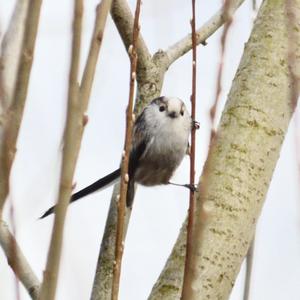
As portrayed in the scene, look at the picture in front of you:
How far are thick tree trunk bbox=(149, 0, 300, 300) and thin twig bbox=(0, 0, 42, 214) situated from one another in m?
0.82

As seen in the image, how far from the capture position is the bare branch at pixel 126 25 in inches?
124

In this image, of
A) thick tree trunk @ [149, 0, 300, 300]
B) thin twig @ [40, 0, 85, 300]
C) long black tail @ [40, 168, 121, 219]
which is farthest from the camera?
long black tail @ [40, 168, 121, 219]

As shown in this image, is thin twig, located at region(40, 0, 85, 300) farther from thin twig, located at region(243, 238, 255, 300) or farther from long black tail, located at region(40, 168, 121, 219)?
long black tail, located at region(40, 168, 121, 219)

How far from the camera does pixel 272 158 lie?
240 centimetres

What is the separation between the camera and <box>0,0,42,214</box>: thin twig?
122 centimetres

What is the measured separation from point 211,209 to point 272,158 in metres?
0.33

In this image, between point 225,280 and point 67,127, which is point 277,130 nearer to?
point 225,280

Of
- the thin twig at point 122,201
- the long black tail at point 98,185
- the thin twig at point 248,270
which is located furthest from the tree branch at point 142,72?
the thin twig at point 122,201

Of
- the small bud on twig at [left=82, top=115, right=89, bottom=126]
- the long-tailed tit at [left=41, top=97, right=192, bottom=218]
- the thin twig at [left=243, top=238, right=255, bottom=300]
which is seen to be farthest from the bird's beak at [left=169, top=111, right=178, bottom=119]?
the small bud on twig at [left=82, top=115, right=89, bottom=126]

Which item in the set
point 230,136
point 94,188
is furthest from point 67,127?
point 94,188

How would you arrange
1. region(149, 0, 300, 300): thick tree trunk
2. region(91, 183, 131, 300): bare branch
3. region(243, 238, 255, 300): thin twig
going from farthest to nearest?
region(91, 183, 131, 300): bare branch
region(149, 0, 300, 300): thick tree trunk
region(243, 238, 255, 300): thin twig

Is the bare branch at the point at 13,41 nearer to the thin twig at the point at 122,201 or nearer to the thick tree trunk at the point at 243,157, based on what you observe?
the thin twig at the point at 122,201

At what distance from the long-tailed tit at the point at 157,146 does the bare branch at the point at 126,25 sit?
418 millimetres

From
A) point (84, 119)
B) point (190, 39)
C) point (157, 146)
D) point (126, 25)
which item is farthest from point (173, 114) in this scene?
point (84, 119)
